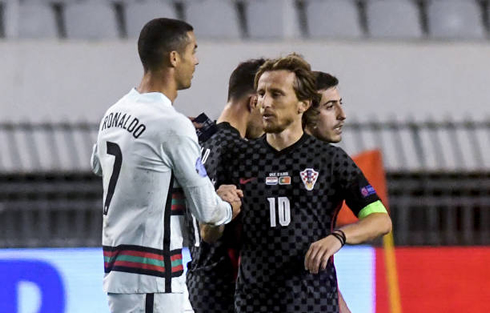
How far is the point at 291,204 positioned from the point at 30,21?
8.87 m

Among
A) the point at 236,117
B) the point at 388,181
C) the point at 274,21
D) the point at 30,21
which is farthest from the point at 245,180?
the point at 30,21

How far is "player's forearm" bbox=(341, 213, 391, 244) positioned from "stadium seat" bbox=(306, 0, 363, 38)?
8.55 metres

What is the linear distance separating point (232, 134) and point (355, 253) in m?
2.43

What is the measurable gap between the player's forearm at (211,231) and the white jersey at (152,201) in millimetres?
160

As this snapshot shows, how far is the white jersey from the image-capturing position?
3486 millimetres

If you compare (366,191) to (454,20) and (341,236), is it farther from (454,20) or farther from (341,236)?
(454,20)

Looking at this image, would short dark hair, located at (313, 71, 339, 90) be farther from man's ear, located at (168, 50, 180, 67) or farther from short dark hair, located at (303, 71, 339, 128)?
man's ear, located at (168, 50, 180, 67)

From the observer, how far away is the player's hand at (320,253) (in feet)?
11.1

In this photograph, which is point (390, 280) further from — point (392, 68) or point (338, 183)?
point (392, 68)

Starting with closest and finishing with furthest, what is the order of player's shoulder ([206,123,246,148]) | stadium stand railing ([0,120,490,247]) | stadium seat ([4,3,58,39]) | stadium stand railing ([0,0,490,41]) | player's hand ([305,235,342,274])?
player's hand ([305,235,342,274]) → player's shoulder ([206,123,246,148]) → stadium stand railing ([0,120,490,247]) → stadium seat ([4,3,58,39]) → stadium stand railing ([0,0,490,41])

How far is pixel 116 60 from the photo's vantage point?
1177 cm

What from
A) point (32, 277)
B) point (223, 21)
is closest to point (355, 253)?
point (32, 277)

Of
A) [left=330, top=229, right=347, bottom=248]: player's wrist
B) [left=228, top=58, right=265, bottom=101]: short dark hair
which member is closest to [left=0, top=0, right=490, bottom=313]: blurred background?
[left=228, top=58, right=265, bottom=101]: short dark hair

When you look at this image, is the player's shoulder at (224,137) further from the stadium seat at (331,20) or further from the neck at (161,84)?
the stadium seat at (331,20)
